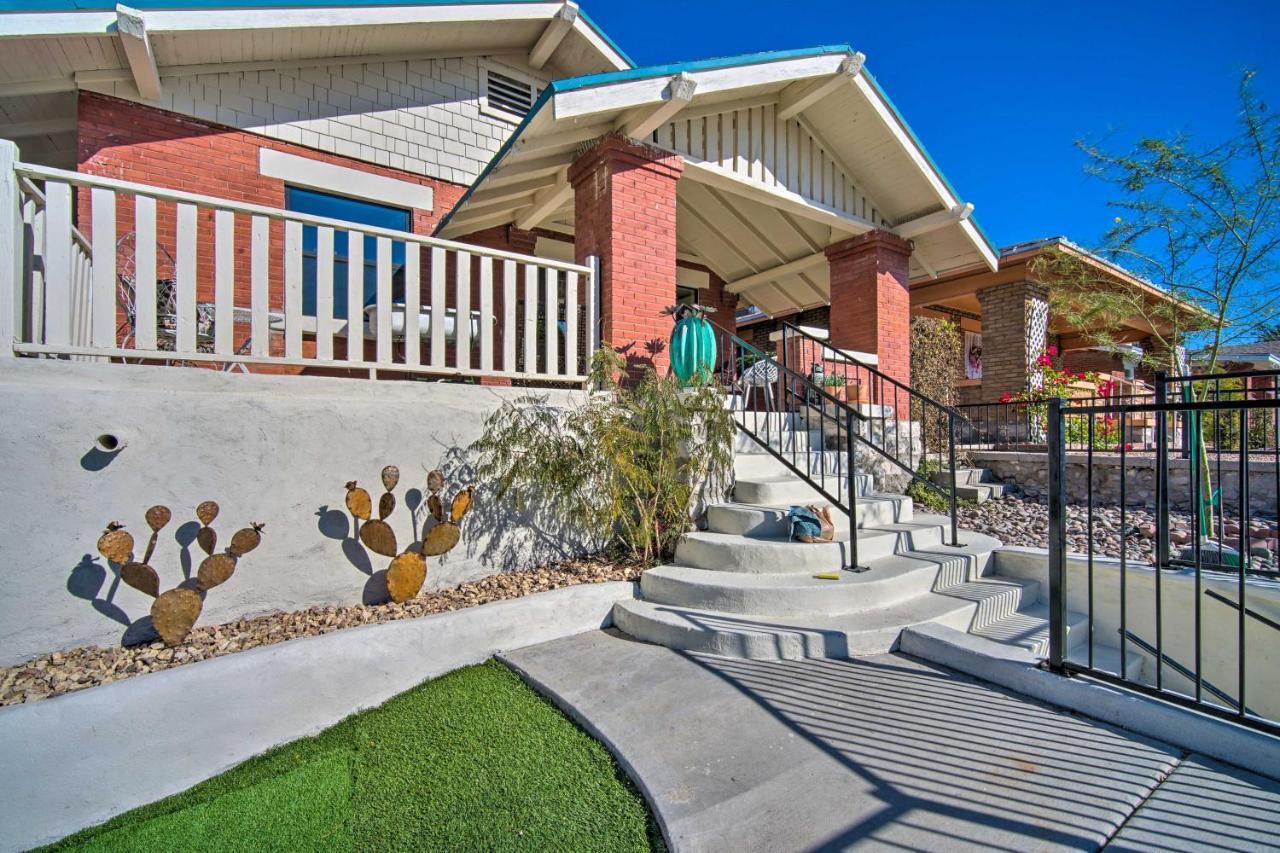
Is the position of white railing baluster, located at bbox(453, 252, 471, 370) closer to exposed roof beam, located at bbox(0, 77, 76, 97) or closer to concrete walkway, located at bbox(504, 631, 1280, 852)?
concrete walkway, located at bbox(504, 631, 1280, 852)

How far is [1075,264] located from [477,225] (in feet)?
28.0

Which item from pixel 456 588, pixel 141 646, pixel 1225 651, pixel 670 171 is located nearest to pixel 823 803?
pixel 456 588

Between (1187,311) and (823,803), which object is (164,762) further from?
(1187,311)

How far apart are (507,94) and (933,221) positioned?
6.40 meters

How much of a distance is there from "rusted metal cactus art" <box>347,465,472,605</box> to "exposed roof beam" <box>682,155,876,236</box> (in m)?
4.37

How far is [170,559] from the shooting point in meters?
3.19

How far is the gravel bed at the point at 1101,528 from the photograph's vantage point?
5.02 m

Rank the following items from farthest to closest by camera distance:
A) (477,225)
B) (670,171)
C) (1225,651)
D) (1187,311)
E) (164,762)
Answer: (477,225)
(1187,311)
(670,171)
(1225,651)
(164,762)

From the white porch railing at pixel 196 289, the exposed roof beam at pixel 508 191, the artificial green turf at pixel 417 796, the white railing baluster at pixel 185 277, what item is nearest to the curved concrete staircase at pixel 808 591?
the artificial green turf at pixel 417 796

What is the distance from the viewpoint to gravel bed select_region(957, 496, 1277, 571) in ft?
16.5

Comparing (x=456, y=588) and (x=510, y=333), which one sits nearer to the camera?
(x=456, y=588)

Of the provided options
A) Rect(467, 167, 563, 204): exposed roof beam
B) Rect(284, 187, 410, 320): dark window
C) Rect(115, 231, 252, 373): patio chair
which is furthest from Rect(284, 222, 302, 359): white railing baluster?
Rect(284, 187, 410, 320): dark window

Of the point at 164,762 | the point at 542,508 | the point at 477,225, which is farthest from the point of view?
the point at 477,225

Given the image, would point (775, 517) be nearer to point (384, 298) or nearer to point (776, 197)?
point (384, 298)
